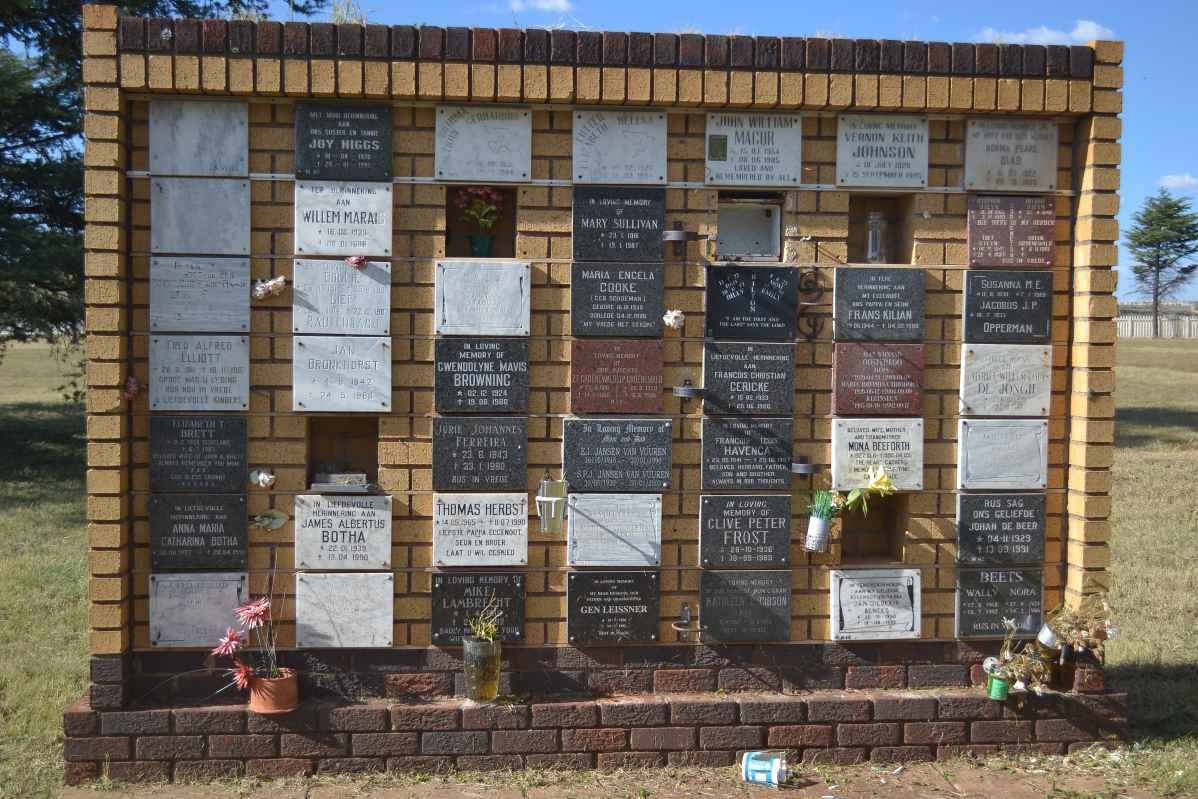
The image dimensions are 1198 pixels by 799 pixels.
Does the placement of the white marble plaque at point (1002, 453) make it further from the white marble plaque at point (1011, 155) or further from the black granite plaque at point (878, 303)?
the white marble plaque at point (1011, 155)

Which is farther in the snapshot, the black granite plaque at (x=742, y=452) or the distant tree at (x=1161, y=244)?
the distant tree at (x=1161, y=244)

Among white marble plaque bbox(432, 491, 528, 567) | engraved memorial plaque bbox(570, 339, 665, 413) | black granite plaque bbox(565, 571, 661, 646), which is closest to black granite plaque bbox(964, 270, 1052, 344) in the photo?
engraved memorial plaque bbox(570, 339, 665, 413)

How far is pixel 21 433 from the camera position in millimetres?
17625

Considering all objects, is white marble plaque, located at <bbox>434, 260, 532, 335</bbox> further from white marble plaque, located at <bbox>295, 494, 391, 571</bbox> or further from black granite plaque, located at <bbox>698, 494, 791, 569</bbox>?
black granite plaque, located at <bbox>698, 494, 791, 569</bbox>

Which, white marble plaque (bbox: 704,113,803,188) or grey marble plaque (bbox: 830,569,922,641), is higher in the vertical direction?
white marble plaque (bbox: 704,113,803,188)

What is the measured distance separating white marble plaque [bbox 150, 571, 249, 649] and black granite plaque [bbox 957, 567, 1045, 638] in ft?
10.9

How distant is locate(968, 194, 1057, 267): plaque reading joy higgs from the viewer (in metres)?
5.24

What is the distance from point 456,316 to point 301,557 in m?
1.29

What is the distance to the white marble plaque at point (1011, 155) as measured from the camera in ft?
17.2

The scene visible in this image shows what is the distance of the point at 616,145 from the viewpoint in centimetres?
507

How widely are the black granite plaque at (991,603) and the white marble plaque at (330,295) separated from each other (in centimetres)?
307

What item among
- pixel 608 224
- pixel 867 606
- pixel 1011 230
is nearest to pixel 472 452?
pixel 608 224

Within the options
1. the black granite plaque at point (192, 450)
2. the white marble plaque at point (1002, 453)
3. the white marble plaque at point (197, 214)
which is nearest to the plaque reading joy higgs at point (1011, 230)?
the white marble plaque at point (1002, 453)

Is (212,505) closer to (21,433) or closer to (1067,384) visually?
(1067,384)
